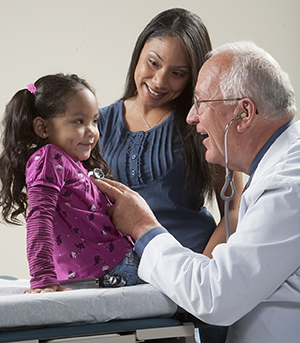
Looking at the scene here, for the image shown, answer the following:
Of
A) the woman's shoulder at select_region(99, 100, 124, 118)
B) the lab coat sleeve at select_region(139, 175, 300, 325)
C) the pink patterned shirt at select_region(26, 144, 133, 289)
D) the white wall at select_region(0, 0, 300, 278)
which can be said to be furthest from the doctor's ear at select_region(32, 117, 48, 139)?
the white wall at select_region(0, 0, 300, 278)

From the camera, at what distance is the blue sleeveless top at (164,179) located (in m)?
1.66

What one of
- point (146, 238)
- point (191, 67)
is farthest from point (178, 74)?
point (146, 238)

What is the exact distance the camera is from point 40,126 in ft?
4.55

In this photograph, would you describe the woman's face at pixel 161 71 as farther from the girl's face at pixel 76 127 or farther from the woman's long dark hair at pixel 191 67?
the girl's face at pixel 76 127

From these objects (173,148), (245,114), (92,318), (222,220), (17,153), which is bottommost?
(222,220)

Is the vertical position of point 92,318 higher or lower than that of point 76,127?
lower

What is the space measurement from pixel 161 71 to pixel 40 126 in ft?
1.61

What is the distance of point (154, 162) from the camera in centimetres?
170

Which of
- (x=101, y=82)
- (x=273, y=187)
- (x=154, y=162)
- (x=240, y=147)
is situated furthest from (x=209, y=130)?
(x=101, y=82)

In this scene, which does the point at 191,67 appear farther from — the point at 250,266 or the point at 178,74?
the point at 250,266

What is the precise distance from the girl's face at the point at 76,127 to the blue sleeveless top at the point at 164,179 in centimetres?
34

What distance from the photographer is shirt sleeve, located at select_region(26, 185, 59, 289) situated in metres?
1.11

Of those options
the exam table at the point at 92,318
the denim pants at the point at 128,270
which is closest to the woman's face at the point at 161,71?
the denim pants at the point at 128,270

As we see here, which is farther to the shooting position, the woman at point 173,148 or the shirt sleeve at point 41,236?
the woman at point 173,148
